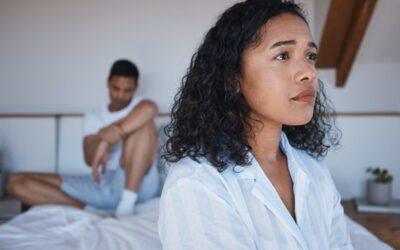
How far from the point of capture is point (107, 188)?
2.02 metres

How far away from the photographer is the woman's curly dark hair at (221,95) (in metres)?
0.81

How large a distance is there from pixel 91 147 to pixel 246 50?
1.57m

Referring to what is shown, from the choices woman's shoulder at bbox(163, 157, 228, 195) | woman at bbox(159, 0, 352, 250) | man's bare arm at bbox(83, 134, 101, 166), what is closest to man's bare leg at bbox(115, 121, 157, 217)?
man's bare arm at bbox(83, 134, 101, 166)

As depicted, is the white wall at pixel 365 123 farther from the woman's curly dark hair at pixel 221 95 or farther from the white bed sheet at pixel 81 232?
the woman's curly dark hair at pixel 221 95

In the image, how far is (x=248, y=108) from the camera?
2.80 ft

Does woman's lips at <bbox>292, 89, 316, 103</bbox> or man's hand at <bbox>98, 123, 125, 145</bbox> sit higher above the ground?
woman's lips at <bbox>292, 89, 316, 103</bbox>

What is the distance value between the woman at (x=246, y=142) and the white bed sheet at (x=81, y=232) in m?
0.58

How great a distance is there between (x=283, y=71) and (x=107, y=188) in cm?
145

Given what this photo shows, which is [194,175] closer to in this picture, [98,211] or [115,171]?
[98,211]

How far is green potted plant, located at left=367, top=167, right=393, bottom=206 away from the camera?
7.39ft

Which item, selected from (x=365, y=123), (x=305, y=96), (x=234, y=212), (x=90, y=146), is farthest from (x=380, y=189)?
(x=234, y=212)

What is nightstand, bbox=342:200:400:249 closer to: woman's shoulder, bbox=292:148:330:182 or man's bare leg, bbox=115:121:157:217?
woman's shoulder, bbox=292:148:330:182

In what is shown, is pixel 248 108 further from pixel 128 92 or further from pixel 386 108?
pixel 386 108

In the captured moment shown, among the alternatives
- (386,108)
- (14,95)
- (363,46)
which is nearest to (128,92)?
(14,95)
